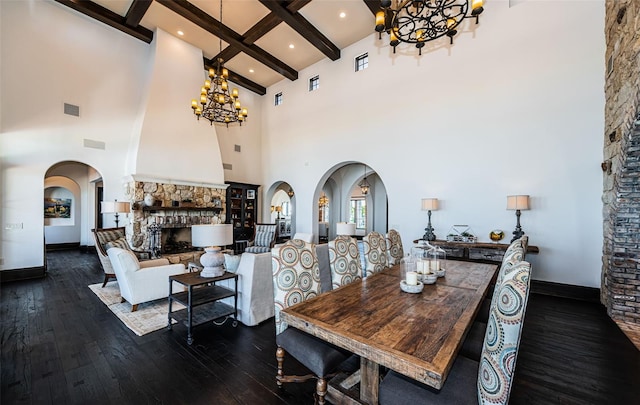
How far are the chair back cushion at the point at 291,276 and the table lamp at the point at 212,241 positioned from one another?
3.75ft

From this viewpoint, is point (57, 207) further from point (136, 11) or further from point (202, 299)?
point (202, 299)

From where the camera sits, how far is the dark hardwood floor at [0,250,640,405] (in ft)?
6.55

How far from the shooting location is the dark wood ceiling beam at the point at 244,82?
7759mm

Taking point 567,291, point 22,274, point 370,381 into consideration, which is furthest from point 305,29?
point 22,274

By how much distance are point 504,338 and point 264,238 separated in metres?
6.49

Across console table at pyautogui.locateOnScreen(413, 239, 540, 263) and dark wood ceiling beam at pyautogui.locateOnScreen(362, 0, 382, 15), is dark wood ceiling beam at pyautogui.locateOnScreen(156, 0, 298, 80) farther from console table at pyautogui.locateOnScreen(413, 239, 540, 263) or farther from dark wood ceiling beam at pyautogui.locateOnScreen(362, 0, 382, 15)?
console table at pyautogui.locateOnScreen(413, 239, 540, 263)

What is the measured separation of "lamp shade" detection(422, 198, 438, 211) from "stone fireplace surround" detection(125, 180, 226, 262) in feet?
17.3

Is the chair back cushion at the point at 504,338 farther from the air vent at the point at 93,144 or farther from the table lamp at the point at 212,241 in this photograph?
the air vent at the point at 93,144

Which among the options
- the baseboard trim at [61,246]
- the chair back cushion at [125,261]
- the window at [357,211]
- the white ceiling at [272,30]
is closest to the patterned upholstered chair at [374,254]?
the chair back cushion at [125,261]

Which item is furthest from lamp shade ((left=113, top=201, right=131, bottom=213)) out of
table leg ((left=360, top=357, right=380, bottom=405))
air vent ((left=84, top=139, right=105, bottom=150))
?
table leg ((left=360, top=357, right=380, bottom=405))

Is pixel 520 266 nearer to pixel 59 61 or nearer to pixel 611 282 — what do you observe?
pixel 611 282

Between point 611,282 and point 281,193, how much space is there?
1384cm

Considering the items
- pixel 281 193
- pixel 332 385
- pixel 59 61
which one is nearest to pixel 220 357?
pixel 332 385

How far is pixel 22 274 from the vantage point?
5.08m
